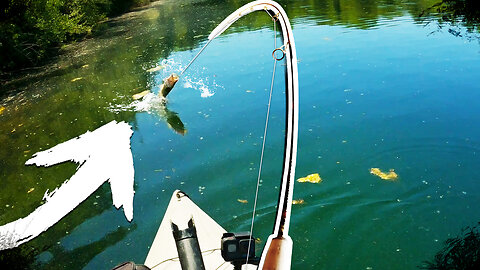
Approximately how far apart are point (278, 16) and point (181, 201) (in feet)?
7.60

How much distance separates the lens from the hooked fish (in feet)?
28.3

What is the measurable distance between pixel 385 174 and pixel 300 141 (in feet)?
4.81

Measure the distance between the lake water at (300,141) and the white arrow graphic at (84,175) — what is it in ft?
0.53

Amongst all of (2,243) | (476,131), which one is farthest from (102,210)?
(476,131)

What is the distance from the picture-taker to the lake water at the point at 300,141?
4414 mm

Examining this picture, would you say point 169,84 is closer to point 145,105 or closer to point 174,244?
point 145,105

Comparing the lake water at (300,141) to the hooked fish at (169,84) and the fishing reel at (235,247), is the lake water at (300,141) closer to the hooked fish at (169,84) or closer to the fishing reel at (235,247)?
the hooked fish at (169,84)

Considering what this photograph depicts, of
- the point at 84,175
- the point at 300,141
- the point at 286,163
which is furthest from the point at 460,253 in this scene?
the point at 84,175

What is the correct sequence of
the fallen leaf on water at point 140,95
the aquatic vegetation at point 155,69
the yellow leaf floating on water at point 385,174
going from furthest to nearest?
the aquatic vegetation at point 155,69, the fallen leaf on water at point 140,95, the yellow leaf floating on water at point 385,174

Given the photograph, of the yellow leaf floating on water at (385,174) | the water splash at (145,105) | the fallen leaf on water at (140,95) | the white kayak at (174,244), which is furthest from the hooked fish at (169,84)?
the yellow leaf floating on water at (385,174)

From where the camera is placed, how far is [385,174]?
17.0ft

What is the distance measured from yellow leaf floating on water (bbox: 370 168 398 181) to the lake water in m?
0.09

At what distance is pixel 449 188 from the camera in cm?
478

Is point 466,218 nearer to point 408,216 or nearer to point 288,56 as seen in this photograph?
point 408,216
